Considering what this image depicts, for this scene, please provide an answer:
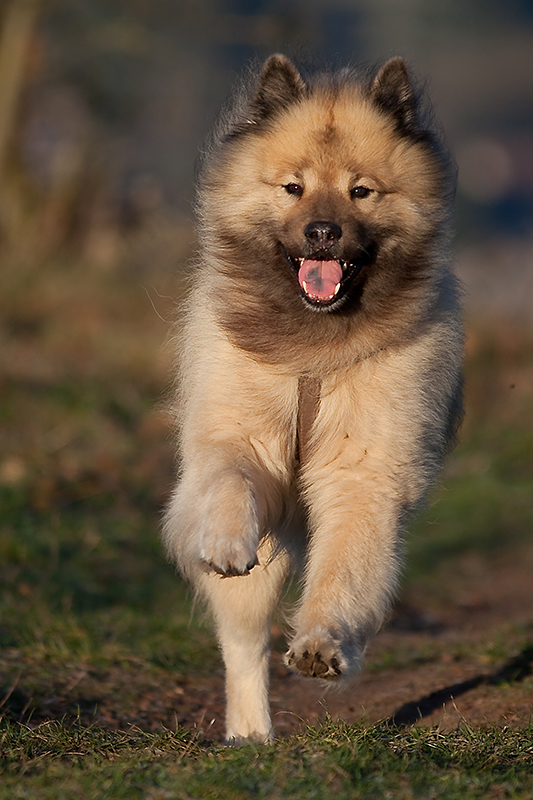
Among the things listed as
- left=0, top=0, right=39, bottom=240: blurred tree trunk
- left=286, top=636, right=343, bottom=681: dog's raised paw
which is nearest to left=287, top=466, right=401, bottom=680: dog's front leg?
left=286, top=636, right=343, bottom=681: dog's raised paw

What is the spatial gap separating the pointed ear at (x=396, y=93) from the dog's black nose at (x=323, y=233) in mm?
606

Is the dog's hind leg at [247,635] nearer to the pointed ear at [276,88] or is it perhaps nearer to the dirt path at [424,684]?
the dirt path at [424,684]

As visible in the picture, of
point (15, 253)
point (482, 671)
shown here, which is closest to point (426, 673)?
point (482, 671)

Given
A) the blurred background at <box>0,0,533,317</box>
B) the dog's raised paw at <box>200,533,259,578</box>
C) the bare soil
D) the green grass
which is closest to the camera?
the green grass

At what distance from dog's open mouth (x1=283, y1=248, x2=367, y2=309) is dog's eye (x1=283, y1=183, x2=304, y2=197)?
Result: 0.80ft

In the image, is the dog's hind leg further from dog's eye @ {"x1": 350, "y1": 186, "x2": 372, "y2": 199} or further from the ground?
dog's eye @ {"x1": 350, "y1": 186, "x2": 372, "y2": 199}

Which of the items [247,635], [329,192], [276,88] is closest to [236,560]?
[247,635]

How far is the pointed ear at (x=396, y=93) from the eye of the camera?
387 centimetres

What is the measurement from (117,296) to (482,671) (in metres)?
7.93

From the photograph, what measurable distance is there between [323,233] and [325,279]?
0.22 metres

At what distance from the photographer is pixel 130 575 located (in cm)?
655

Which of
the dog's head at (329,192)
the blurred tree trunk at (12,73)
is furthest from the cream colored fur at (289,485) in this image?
the blurred tree trunk at (12,73)

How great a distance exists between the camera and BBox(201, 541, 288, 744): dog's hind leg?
4008 millimetres

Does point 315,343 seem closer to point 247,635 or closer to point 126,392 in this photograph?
point 247,635
